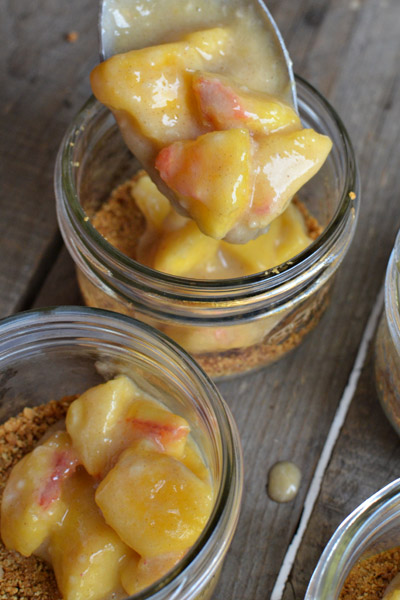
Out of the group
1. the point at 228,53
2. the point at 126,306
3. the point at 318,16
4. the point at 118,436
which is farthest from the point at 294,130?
the point at 318,16

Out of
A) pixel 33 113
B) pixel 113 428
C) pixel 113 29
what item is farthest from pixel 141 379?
pixel 33 113

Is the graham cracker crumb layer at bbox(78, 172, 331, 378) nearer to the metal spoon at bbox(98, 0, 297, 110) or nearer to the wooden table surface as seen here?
the wooden table surface

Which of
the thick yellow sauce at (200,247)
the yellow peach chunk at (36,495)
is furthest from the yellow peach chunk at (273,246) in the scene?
the yellow peach chunk at (36,495)

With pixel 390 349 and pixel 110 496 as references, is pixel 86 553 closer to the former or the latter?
pixel 110 496

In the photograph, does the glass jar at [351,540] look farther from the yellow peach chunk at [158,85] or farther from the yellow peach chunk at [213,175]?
the yellow peach chunk at [158,85]

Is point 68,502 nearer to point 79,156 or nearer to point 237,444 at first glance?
point 237,444

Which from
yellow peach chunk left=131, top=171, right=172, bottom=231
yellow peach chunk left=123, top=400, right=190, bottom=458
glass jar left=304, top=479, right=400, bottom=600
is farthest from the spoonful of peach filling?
glass jar left=304, top=479, right=400, bottom=600
